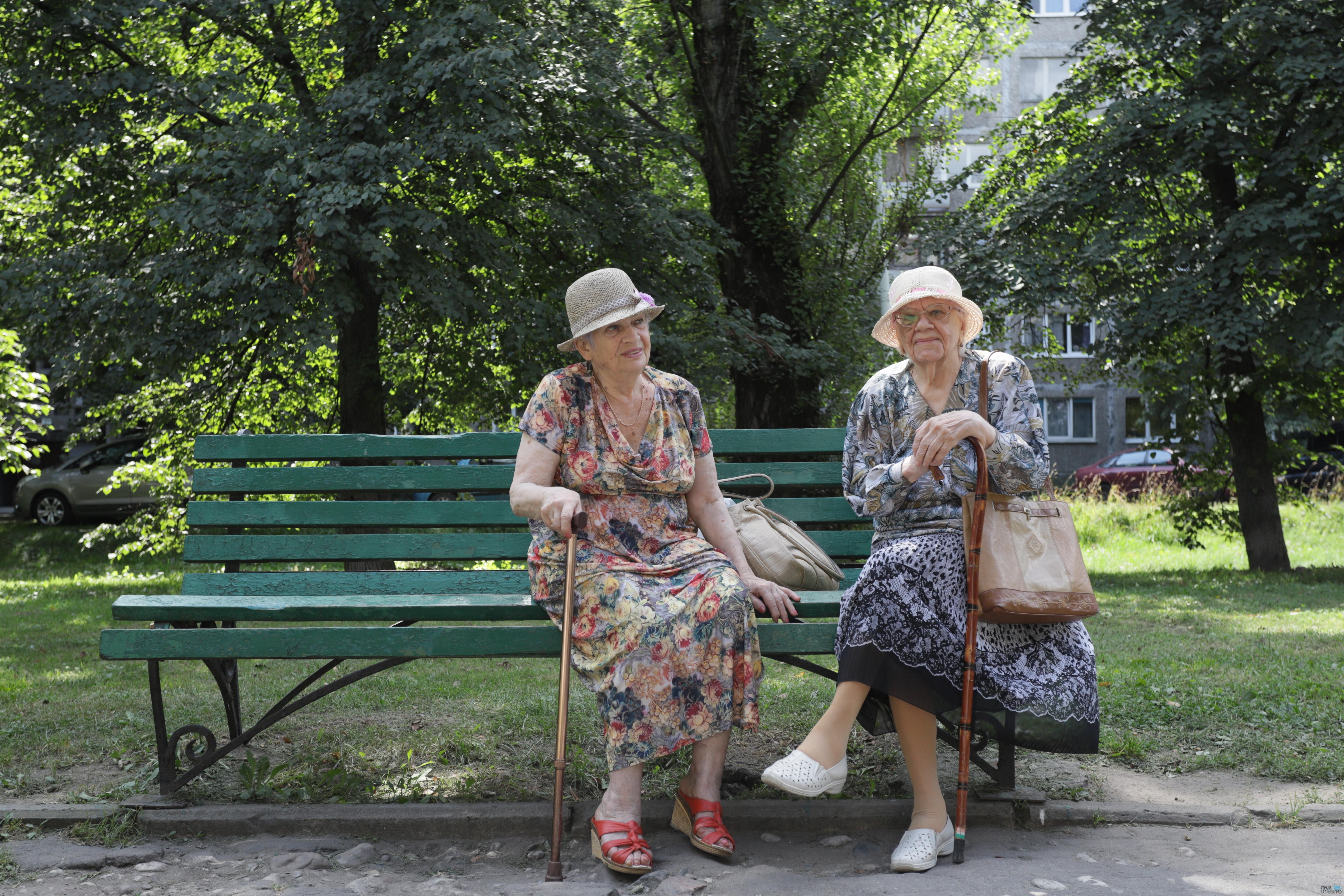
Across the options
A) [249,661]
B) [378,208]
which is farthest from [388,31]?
[249,661]

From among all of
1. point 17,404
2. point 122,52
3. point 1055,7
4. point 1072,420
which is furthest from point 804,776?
point 1055,7

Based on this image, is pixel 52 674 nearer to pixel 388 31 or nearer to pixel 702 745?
pixel 702 745

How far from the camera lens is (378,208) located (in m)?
7.96

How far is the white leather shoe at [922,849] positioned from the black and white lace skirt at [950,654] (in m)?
0.32

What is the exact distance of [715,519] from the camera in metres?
3.69

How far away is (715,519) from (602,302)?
0.77 metres

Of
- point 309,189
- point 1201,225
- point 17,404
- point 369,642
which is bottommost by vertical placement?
point 369,642

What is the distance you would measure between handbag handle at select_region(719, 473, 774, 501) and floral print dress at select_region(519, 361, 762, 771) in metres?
0.43

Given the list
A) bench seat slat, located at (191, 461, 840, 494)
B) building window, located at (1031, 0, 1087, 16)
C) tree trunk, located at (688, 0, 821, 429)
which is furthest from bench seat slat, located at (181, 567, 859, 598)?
building window, located at (1031, 0, 1087, 16)

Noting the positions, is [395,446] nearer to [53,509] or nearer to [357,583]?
[357,583]

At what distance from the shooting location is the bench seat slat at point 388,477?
164 inches

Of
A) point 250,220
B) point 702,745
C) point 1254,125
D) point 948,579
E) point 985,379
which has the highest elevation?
point 1254,125

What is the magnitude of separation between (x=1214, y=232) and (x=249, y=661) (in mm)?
8442

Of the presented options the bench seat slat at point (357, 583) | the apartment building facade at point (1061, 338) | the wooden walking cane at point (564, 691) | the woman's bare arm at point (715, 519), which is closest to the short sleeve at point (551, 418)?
the wooden walking cane at point (564, 691)
